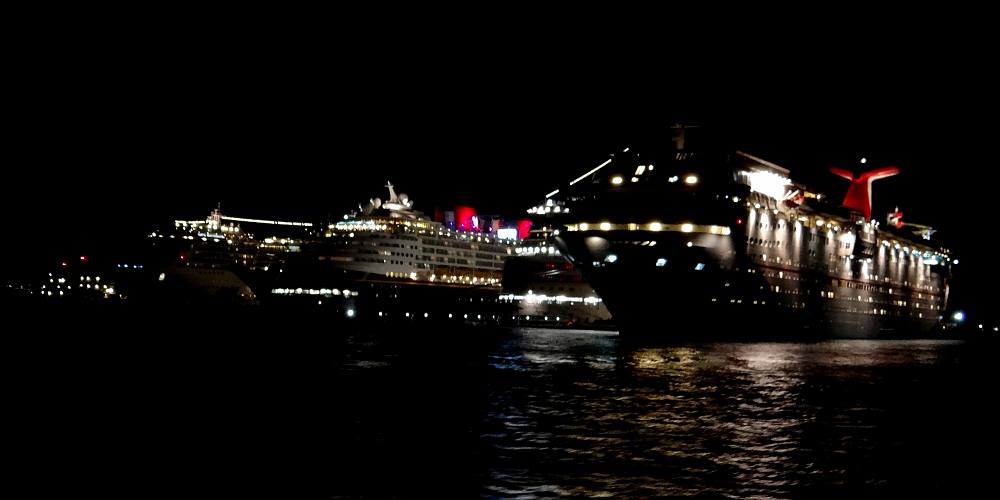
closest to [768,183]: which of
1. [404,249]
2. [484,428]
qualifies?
[484,428]

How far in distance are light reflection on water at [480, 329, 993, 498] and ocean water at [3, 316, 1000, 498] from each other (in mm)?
76

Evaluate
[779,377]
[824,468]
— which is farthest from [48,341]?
[824,468]

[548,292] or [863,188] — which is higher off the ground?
[863,188]

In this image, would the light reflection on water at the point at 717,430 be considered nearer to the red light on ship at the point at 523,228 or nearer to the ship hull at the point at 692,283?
the ship hull at the point at 692,283

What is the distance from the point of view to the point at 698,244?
2224 inches

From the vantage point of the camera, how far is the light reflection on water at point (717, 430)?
47.5ft

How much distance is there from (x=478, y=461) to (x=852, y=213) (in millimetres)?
70198

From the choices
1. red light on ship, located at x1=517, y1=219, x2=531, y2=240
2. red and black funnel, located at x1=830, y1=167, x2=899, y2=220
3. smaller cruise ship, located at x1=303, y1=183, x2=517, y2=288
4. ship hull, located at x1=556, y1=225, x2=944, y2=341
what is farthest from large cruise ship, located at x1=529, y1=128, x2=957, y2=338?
red light on ship, located at x1=517, y1=219, x2=531, y2=240

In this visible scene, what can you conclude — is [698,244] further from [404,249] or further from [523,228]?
[523,228]

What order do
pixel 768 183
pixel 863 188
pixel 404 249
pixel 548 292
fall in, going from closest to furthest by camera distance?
pixel 768 183
pixel 863 188
pixel 548 292
pixel 404 249

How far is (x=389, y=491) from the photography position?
513 inches

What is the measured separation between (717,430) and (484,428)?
5.00 metres

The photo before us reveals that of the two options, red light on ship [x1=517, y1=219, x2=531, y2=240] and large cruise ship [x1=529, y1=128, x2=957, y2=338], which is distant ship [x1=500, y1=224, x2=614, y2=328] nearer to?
red light on ship [x1=517, y1=219, x2=531, y2=240]

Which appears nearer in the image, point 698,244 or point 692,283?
point 692,283
